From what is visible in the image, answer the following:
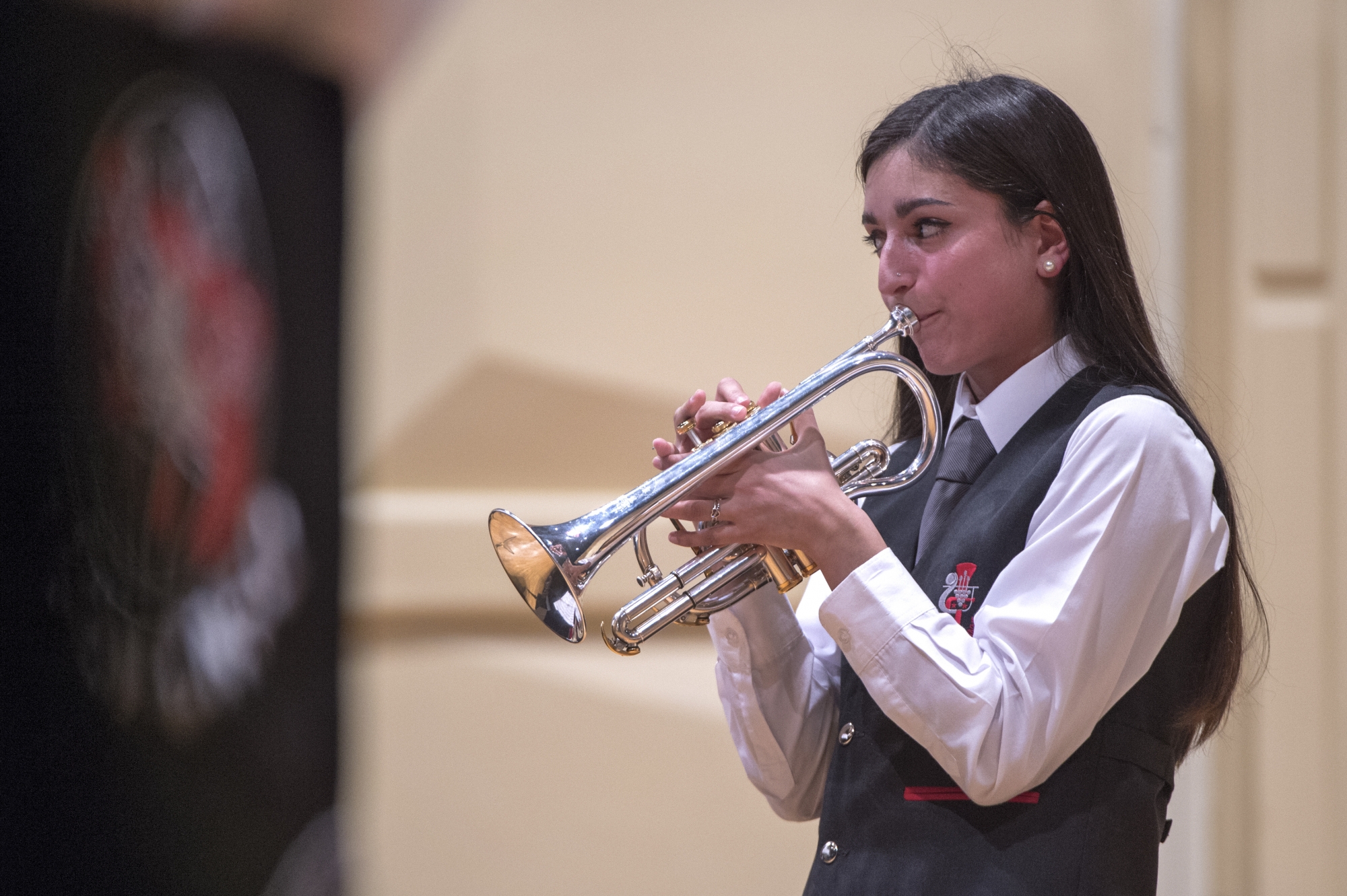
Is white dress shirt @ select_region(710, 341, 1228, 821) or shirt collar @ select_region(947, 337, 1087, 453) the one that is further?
shirt collar @ select_region(947, 337, 1087, 453)

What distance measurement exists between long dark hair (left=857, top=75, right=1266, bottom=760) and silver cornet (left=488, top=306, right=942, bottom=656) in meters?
0.12

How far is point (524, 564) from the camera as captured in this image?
3.28 feet

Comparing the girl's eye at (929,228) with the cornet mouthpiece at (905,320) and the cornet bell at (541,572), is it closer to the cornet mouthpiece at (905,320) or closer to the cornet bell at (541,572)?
the cornet mouthpiece at (905,320)

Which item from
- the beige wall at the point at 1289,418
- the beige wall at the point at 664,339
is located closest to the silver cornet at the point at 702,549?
the beige wall at the point at 664,339

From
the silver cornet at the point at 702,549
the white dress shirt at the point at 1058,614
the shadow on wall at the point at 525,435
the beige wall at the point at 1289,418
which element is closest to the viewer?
the white dress shirt at the point at 1058,614

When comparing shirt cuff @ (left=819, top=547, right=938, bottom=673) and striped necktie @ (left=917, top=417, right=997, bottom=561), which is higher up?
striped necktie @ (left=917, top=417, right=997, bottom=561)

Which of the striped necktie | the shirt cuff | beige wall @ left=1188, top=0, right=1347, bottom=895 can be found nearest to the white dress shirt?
the shirt cuff

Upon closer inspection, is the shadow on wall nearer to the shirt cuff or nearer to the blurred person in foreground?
the shirt cuff

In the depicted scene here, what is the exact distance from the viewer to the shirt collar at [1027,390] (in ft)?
3.30

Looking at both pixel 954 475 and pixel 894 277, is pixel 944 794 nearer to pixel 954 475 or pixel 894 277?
pixel 954 475

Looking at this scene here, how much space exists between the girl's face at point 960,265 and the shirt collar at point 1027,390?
0.02m

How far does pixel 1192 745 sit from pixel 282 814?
3.20ft

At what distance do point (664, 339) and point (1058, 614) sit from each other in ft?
2.95

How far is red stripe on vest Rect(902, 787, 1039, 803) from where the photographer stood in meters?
0.90
